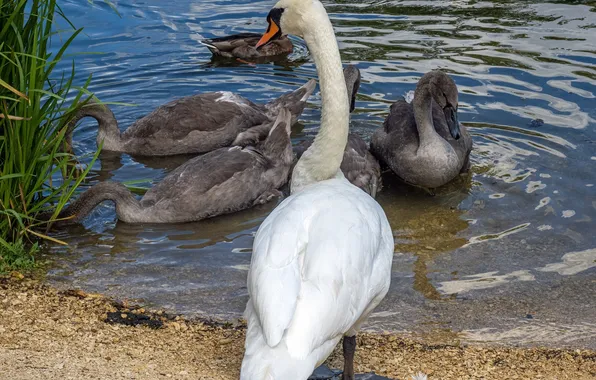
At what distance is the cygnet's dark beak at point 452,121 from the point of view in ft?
30.2

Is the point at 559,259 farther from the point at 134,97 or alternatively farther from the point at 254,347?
the point at 134,97

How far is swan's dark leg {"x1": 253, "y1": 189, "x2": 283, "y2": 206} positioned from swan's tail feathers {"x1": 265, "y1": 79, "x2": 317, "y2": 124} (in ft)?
5.09

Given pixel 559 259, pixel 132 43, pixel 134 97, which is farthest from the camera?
pixel 132 43

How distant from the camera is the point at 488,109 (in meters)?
11.1

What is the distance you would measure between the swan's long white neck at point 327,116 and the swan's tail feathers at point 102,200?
2.78m

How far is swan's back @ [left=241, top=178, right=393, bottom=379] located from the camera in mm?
4305

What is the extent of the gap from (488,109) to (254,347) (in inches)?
289

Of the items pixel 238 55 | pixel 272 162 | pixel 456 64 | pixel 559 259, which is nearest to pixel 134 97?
pixel 238 55

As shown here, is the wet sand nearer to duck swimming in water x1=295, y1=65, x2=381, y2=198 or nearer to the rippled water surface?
the rippled water surface

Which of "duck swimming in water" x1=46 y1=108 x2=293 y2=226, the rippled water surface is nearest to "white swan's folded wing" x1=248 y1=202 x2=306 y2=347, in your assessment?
the rippled water surface

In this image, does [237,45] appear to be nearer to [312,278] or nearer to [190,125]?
[190,125]

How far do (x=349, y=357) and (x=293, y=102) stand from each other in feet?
19.1

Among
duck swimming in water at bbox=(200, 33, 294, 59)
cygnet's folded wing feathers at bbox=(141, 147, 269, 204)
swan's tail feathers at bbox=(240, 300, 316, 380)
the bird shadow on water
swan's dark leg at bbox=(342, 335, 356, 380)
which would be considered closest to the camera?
swan's tail feathers at bbox=(240, 300, 316, 380)

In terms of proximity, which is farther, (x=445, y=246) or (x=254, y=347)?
(x=445, y=246)
